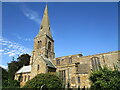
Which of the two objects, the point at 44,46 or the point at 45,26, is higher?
the point at 45,26

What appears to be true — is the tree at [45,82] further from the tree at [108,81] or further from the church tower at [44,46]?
the church tower at [44,46]

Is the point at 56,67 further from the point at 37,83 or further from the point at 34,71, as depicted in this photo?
the point at 37,83

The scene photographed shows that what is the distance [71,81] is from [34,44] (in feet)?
66.8

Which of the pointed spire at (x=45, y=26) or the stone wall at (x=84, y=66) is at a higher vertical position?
the pointed spire at (x=45, y=26)

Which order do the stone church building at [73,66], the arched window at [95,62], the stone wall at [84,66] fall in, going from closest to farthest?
the stone wall at [84,66] → the stone church building at [73,66] → the arched window at [95,62]

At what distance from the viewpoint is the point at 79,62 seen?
2769 cm

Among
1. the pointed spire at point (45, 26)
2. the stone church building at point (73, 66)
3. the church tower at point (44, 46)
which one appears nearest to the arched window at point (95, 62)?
the stone church building at point (73, 66)

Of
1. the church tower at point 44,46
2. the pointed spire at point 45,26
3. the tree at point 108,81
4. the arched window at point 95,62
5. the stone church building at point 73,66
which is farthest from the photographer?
the pointed spire at point 45,26

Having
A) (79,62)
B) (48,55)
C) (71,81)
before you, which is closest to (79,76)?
(71,81)

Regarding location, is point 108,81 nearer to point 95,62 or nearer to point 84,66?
point 84,66

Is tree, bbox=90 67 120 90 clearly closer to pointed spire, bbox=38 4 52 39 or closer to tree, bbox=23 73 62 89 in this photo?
tree, bbox=23 73 62 89

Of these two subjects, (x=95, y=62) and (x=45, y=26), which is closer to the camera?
(x=95, y=62)

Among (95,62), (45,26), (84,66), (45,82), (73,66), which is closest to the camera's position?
(45,82)

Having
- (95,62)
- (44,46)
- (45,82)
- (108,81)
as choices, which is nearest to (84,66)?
(95,62)
